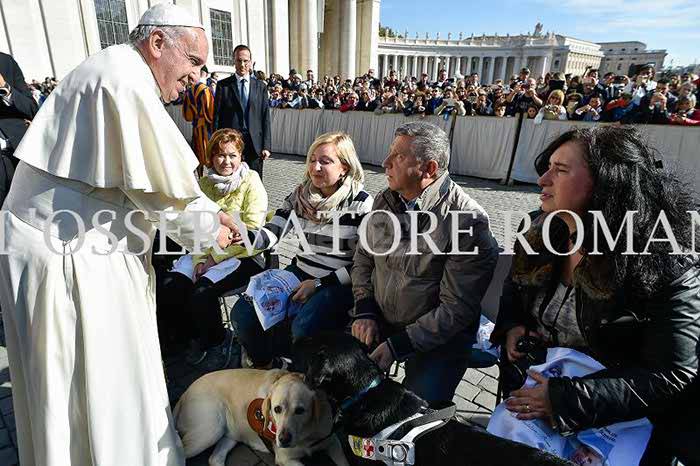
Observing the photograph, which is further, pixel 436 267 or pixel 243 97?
pixel 243 97

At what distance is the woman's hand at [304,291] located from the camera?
2.98 meters

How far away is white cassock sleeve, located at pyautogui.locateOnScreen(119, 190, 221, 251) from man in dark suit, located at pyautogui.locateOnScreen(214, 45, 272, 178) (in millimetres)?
5170

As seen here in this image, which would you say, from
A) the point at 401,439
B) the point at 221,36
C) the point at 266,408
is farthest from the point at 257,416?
the point at 221,36

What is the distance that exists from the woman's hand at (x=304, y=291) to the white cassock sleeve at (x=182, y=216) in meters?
1.04

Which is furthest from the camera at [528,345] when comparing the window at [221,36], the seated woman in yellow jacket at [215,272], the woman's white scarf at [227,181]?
the window at [221,36]

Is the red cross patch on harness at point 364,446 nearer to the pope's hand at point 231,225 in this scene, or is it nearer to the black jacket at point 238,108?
the pope's hand at point 231,225

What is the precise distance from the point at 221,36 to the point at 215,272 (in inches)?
1044

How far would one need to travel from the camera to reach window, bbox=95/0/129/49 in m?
21.2

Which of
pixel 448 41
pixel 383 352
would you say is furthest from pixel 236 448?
pixel 448 41

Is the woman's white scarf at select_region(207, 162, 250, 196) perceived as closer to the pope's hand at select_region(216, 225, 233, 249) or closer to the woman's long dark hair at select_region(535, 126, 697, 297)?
the pope's hand at select_region(216, 225, 233, 249)

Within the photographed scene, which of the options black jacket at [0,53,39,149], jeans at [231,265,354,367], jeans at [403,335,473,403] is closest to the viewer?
jeans at [403,335,473,403]

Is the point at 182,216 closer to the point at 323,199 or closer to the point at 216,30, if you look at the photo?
the point at 323,199

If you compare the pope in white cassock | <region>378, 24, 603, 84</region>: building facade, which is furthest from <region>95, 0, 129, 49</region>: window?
<region>378, 24, 603, 84</region>: building facade

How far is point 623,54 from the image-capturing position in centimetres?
11381
